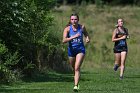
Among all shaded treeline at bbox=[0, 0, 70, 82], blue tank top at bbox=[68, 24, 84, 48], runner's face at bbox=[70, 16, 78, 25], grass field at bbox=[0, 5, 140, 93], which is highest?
runner's face at bbox=[70, 16, 78, 25]

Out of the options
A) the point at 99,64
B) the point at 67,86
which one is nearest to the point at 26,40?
the point at 67,86

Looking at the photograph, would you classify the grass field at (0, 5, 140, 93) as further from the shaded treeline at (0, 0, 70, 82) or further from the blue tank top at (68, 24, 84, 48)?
the blue tank top at (68, 24, 84, 48)

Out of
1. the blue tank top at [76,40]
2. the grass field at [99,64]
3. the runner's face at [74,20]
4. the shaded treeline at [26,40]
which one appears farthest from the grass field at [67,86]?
the runner's face at [74,20]

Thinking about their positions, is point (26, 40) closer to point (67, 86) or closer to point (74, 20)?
point (67, 86)

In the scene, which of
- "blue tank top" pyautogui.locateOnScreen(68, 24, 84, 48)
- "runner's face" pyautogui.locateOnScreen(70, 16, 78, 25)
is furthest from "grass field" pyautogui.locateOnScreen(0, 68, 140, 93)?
"runner's face" pyautogui.locateOnScreen(70, 16, 78, 25)

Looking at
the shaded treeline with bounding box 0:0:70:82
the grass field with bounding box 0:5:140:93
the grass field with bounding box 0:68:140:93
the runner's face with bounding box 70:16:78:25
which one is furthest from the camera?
the shaded treeline with bounding box 0:0:70:82

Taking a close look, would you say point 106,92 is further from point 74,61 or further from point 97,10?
point 97,10

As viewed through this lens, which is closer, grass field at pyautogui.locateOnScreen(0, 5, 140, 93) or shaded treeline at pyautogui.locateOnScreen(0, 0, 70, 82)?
grass field at pyautogui.locateOnScreen(0, 5, 140, 93)

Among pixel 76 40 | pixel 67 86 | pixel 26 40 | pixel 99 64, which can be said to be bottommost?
pixel 99 64

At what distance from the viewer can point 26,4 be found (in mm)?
23734

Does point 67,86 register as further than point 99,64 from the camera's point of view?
No

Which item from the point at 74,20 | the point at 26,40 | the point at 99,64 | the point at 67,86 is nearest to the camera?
the point at 74,20

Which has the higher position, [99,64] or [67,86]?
[67,86]

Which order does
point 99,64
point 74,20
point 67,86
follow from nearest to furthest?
point 74,20, point 67,86, point 99,64
